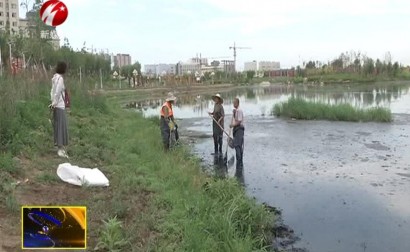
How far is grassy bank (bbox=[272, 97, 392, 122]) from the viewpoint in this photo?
20703mm

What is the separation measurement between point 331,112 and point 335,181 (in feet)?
41.4

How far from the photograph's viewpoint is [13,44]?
21.8m

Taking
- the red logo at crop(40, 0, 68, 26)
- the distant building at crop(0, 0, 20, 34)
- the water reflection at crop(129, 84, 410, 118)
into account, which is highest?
the distant building at crop(0, 0, 20, 34)

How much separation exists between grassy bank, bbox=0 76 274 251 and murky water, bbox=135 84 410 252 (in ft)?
3.30

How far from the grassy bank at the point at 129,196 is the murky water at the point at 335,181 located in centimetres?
101

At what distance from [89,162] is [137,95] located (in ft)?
124

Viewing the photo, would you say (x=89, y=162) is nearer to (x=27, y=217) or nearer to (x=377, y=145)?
(x=27, y=217)

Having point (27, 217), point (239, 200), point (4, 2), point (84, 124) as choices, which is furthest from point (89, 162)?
point (4, 2)

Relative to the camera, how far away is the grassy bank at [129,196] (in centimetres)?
463

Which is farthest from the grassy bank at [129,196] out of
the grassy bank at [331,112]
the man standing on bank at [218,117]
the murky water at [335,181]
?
the grassy bank at [331,112]

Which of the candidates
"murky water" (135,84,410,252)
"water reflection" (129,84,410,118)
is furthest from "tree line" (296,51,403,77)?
"murky water" (135,84,410,252)

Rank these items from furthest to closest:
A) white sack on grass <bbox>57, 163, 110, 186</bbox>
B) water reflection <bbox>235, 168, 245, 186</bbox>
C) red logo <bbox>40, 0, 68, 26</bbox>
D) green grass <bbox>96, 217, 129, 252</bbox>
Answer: water reflection <bbox>235, 168, 245, 186</bbox> < red logo <bbox>40, 0, 68, 26</bbox> < white sack on grass <bbox>57, 163, 110, 186</bbox> < green grass <bbox>96, 217, 129, 252</bbox>

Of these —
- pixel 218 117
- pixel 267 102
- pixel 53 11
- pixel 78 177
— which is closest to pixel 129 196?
pixel 78 177

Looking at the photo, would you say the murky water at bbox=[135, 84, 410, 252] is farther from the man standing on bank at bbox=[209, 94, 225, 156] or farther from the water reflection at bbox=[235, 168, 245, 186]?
the man standing on bank at bbox=[209, 94, 225, 156]
